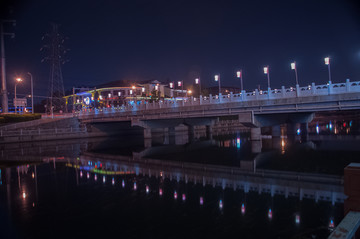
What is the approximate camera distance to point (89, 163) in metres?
21.4

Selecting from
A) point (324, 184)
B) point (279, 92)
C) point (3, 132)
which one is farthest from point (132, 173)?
point (3, 132)

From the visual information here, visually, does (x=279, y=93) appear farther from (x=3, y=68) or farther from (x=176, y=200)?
(x=3, y=68)

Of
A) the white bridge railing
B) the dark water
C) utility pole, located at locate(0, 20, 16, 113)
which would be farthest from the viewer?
utility pole, located at locate(0, 20, 16, 113)

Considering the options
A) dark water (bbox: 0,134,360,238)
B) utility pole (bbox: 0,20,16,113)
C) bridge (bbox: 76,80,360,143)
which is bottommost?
dark water (bbox: 0,134,360,238)

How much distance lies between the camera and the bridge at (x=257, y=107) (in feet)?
80.1

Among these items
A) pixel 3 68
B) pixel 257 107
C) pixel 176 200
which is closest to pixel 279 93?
pixel 257 107

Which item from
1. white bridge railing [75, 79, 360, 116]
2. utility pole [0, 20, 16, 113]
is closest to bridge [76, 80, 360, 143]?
white bridge railing [75, 79, 360, 116]

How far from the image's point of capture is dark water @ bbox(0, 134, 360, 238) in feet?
26.3

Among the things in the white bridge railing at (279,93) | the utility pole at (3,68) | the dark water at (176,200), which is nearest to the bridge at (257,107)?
the white bridge railing at (279,93)

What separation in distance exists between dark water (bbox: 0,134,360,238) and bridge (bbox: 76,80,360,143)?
753 cm

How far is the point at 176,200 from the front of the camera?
10.9 metres

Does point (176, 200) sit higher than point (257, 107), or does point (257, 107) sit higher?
point (257, 107)

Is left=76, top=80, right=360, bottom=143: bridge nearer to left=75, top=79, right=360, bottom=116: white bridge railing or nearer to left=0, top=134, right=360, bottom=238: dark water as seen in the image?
left=75, top=79, right=360, bottom=116: white bridge railing

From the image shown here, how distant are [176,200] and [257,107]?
2111cm
